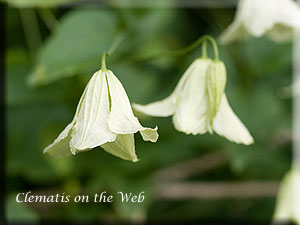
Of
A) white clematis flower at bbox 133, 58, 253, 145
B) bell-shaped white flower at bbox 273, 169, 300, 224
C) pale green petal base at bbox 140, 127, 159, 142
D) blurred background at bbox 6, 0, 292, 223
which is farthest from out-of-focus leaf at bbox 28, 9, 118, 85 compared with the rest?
bell-shaped white flower at bbox 273, 169, 300, 224

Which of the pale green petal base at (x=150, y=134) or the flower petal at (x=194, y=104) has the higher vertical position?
the flower petal at (x=194, y=104)

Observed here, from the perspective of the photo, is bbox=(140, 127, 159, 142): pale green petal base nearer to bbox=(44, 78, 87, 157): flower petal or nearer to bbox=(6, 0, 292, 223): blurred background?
bbox=(44, 78, 87, 157): flower petal

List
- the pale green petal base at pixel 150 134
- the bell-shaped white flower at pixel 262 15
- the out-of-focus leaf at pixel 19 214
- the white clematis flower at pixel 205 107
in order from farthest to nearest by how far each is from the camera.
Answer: the out-of-focus leaf at pixel 19 214 < the bell-shaped white flower at pixel 262 15 < the white clematis flower at pixel 205 107 < the pale green petal base at pixel 150 134

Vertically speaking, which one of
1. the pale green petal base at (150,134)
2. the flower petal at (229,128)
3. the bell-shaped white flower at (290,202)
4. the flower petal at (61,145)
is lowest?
the pale green petal base at (150,134)

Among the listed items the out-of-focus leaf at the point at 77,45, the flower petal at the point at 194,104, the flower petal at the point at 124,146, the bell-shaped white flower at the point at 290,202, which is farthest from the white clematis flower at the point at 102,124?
the bell-shaped white flower at the point at 290,202

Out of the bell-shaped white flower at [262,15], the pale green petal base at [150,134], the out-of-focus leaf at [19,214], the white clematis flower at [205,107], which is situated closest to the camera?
the pale green petal base at [150,134]

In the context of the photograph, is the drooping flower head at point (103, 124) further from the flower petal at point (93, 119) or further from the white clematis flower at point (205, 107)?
the white clematis flower at point (205, 107)
